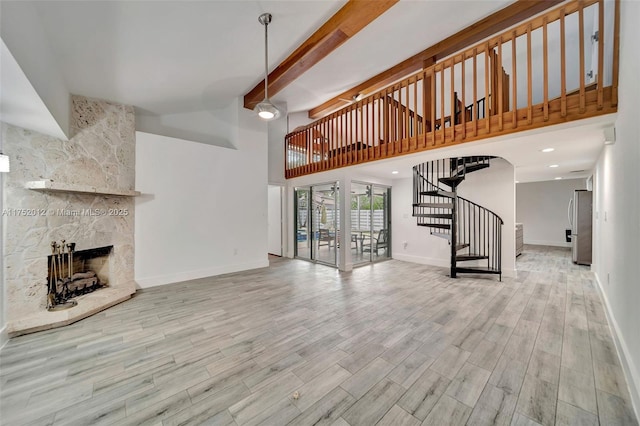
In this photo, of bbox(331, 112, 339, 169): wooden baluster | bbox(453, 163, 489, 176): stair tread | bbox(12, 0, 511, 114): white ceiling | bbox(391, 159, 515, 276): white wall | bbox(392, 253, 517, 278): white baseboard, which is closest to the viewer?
bbox(12, 0, 511, 114): white ceiling

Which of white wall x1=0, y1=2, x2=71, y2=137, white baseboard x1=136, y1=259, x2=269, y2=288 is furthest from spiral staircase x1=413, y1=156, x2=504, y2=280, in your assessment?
white wall x1=0, y1=2, x2=71, y2=137

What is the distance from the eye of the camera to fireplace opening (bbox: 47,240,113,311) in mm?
3080

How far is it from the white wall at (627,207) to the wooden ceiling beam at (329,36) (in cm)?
213

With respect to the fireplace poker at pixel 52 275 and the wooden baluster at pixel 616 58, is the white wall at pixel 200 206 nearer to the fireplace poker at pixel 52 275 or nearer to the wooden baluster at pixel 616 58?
the fireplace poker at pixel 52 275

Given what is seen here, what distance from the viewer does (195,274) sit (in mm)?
4707

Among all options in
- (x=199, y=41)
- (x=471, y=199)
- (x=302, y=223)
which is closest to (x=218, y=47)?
(x=199, y=41)

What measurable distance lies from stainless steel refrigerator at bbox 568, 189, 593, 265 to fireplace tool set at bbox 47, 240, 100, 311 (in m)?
9.84

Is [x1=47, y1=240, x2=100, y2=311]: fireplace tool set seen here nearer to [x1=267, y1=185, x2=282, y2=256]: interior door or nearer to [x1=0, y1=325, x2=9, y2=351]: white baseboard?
[x1=0, y1=325, x2=9, y2=351]: white baseboard

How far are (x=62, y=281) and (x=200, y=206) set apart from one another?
2.21m

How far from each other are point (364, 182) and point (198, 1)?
4387 mm

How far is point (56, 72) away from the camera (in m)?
2.71

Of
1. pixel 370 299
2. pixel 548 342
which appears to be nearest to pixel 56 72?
pixel 370 299

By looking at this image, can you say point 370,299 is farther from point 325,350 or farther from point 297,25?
point 297,25

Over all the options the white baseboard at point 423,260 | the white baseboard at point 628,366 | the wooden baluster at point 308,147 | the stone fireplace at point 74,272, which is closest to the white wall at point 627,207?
the white baseboard at point 628,366
